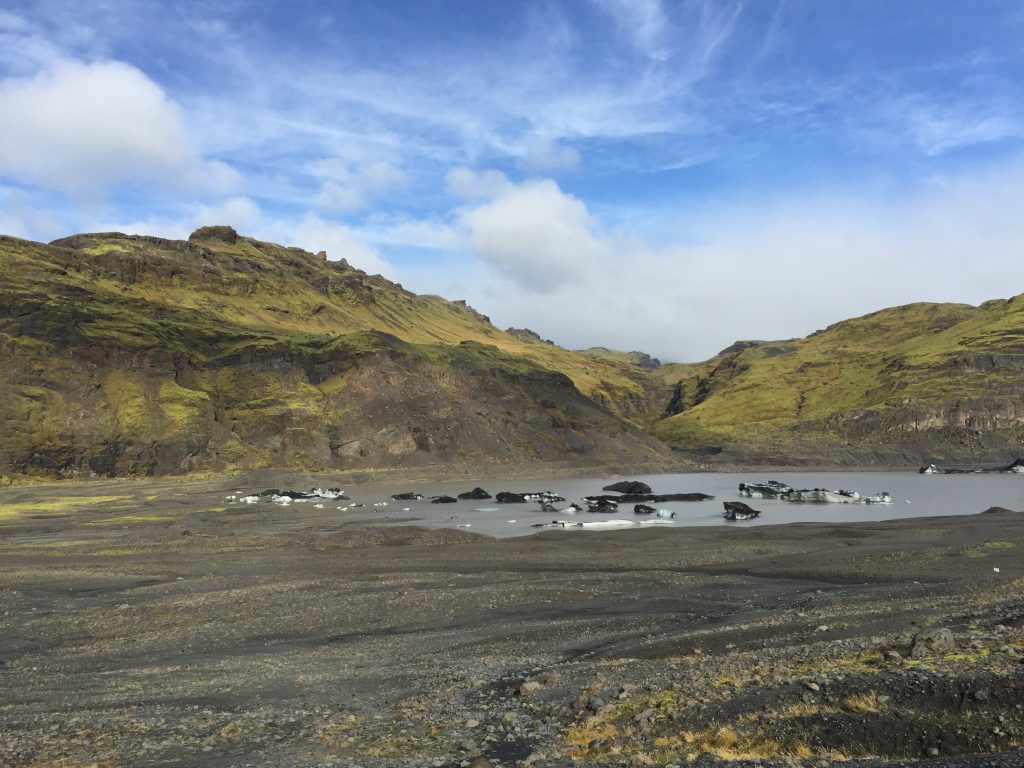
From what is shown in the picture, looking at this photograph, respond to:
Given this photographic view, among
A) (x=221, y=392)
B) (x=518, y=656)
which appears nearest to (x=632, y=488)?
(x=518, y=656)

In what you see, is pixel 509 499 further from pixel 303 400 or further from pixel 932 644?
pixel 932 644

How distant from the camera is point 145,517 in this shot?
6488 centimetres

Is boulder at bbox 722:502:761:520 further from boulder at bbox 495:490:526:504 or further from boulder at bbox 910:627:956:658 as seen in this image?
boulder at bbox 910:627:956:658

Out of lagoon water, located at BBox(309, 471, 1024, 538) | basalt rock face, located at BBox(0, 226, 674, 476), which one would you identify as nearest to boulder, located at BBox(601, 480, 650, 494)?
lagoon water, located at BBox(309, 471, 1024, 538)

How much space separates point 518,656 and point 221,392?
132 meters

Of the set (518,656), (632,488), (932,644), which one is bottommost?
(632,488)

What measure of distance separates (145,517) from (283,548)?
27563 millimetres

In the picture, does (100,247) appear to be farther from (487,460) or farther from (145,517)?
(145,517)

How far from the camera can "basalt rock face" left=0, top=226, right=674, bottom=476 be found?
11350cm

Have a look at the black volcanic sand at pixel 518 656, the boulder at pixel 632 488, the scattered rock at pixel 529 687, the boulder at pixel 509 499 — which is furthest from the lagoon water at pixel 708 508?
the scattered rock at pixel 529 687

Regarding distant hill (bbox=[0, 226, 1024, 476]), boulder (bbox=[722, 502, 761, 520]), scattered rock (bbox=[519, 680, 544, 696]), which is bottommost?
boulder (bbox=[722, 502, 761, 520])

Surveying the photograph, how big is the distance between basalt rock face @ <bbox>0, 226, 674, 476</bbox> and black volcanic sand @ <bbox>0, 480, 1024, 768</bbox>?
79.1m

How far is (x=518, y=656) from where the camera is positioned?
20016 mm

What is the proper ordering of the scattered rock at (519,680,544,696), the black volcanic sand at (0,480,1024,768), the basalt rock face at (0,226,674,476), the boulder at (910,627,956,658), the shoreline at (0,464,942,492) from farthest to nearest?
the basalt rock face at (0,226,674,476) < the shoreline at (0,464,942,492) < the scattered rock at (519,680,544,696) < the boulder at (910,627,956,658) < the black volcanic sand at (0,480,1024,768)
